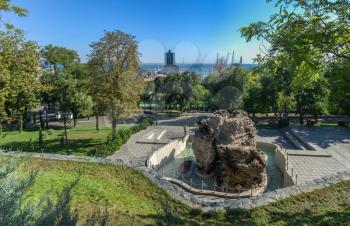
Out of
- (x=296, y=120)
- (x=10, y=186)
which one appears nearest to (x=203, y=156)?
(x=10, y=186)

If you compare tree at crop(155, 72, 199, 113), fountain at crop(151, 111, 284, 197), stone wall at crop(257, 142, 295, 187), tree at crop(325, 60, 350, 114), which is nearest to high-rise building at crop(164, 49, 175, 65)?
tree at crop(155, 72, 199, 113)

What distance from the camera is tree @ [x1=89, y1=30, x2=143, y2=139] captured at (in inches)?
778

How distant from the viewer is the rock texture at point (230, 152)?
44.8 ft

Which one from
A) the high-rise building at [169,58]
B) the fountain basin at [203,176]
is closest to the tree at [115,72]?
the fountain basin at [203,176]

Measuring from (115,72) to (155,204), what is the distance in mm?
13887

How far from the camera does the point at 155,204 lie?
8.02m

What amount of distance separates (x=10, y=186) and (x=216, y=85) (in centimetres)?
3450

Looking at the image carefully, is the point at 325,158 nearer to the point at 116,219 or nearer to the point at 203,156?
the point at 203,156

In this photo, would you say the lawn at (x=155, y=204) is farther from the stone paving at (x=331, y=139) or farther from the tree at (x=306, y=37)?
the stone paving at (x=331, y=139)

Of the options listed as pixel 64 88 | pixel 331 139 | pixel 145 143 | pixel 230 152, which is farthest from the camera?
pixel 64 88

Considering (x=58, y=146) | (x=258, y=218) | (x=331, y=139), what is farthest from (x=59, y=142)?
(x=331, y=139)

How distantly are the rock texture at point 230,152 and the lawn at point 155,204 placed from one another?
546 cm

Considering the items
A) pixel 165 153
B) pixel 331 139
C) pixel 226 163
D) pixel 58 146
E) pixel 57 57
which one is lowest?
pixel 165 153

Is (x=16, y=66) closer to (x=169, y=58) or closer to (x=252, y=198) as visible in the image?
(x=252, y=198)
